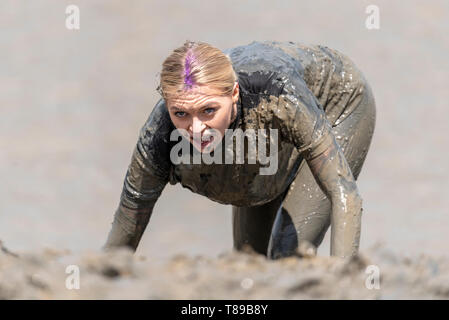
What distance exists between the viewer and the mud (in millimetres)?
2836

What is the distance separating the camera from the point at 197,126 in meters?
3.64

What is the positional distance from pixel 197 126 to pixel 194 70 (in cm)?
21

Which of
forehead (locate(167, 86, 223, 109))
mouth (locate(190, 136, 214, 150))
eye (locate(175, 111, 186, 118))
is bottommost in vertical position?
mouth (locate(190, 136, 214, 150))

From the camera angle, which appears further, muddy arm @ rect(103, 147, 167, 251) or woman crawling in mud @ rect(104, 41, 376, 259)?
muddy arm @ rect(103, 147, 167, 251)

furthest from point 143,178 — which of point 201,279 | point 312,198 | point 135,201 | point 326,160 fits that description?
point 201,279

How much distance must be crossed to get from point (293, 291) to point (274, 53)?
145 centimetres

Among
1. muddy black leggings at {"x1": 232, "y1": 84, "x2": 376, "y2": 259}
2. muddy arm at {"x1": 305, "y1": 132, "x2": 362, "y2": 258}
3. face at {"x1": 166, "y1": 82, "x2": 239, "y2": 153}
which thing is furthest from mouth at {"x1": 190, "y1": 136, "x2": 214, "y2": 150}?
muddy black leggings at {"x1": 232, "y1": 84, "x2": 376, "y2": 259}

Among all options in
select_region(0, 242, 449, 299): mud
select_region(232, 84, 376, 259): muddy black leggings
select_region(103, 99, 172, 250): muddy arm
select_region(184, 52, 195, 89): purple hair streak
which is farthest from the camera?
select_region(232, 84, 376, 259): muddy black leggings

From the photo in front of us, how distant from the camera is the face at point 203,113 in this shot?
Result: 11.7 feet

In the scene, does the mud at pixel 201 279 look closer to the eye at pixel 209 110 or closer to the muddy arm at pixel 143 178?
the eye at pixel 209 110

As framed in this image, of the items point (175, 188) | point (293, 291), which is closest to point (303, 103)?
point (293, 291)

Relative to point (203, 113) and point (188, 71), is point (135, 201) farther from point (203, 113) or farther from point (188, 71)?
point (188, 71)

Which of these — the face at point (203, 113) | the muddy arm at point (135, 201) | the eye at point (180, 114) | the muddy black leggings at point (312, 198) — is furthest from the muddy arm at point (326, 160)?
the muddy black leggings at point (312, 198)

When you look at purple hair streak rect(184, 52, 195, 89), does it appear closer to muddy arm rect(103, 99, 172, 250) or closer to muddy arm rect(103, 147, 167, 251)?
muddy arm rect(103, 99, 172, 250)
